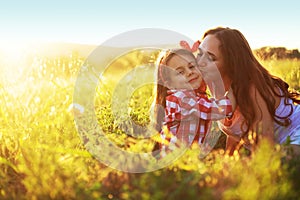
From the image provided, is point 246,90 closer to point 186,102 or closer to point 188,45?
point 186,102

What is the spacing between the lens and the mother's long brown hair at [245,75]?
3.07 metres

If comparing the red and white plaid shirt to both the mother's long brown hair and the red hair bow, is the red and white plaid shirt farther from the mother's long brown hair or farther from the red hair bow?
the red hair bow

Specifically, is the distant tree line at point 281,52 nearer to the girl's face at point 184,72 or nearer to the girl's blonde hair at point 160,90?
the girl's blonde hair at point 160,90

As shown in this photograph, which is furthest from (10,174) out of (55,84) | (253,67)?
(253,67)

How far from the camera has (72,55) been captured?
13.3 feet

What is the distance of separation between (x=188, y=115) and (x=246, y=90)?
0.43 metres

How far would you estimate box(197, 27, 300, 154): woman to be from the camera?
3.06m

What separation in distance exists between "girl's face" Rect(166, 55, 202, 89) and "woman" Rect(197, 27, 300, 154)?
59mm

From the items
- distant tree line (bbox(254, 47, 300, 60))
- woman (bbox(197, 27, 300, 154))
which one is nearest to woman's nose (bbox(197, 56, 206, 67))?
woman (bbox(197, 27, 300, 154))

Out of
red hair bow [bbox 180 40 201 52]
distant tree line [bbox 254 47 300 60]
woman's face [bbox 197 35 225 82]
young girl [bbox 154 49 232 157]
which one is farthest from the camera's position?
distant tree line [bbox 254 47 300 60]

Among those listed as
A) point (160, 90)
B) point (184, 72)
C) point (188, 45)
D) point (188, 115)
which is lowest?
point (188, 115)

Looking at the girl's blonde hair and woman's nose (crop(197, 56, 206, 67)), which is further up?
woman's nose (crop(197, 56, 206, 67))

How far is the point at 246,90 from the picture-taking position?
121 inches

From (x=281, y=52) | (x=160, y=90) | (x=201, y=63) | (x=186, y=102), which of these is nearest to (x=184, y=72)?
(x=201, y=63)
